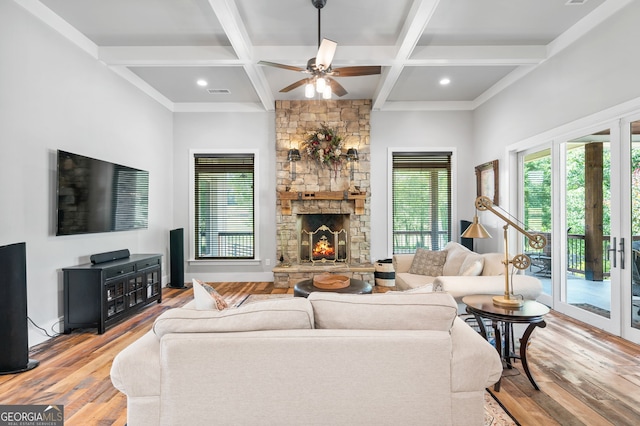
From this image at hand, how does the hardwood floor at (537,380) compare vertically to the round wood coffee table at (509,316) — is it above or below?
below

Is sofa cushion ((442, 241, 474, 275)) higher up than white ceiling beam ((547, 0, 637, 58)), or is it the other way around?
white ceiling beam ((547, 0, 637, 58))

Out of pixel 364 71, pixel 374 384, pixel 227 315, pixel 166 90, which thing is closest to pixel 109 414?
pixel 227 315

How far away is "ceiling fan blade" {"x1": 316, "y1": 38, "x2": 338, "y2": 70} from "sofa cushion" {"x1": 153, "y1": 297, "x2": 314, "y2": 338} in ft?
7.24

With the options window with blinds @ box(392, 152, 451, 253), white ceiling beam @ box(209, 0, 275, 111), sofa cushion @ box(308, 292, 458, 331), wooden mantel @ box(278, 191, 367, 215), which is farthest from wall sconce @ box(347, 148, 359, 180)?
sofa cushion @ box(308, 292, 458, 331)

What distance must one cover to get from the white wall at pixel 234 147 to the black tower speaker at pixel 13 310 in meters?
3.51

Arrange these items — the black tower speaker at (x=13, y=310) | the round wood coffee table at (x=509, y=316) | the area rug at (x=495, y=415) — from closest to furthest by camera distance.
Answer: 1. the area rug at (x=495, y=415)
2. the round wood coffee table at (x=509, y=316)
3. the black tower speaker at (x=13, y=310)

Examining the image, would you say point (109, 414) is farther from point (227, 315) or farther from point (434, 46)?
point (434, 46)

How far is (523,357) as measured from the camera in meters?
2.39

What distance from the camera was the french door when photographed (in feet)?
10.6

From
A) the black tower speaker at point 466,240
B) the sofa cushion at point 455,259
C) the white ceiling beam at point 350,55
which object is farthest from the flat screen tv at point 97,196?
the black tower speaker at point 466,240

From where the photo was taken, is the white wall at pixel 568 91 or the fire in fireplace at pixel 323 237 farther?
the fire in fireplace at pixel 323 237

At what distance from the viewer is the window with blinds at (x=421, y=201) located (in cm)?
625

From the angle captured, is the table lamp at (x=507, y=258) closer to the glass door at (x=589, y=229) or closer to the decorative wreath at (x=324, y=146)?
the glass door at (x=589, y=229)

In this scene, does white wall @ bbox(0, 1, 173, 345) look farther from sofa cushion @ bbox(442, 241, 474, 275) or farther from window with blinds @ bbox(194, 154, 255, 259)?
sofa cushion @ bbox(442, 241, 474, 275)
